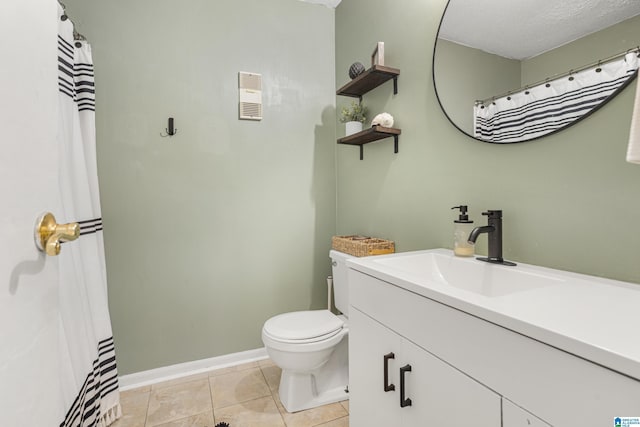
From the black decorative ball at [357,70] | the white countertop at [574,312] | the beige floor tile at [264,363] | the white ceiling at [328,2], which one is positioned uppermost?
the white ceiling at [328,2]

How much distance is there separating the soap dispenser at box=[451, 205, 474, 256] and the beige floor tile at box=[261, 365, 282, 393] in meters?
1.37

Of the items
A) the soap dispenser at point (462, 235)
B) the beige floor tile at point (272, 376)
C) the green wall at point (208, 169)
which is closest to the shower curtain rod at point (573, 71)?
the soap dispenser at point (462, 235)

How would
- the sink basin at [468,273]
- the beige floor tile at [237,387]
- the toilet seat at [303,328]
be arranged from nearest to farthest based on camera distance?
the sink basin at [468,273]
the toilet seat at [303,328]
the beige floor tile at [237,387]

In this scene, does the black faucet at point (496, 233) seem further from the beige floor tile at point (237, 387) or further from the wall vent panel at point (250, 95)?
the wall vent panel at point (250, 95)

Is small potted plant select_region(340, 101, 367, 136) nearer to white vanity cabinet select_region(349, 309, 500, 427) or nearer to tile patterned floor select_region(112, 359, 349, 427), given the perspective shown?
white vanity cabinet select_region(349, 309, 500, 427)

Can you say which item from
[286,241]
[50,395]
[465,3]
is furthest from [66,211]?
[465,3]

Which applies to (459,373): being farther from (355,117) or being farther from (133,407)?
(133,407)

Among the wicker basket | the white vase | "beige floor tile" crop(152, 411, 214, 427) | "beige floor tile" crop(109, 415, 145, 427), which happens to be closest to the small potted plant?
the white vase

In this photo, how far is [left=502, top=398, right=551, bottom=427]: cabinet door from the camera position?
1.83 feet

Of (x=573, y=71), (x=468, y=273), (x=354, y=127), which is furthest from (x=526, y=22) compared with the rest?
(x=354, y=127)

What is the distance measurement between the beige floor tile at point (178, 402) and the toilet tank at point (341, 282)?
3.03 feet

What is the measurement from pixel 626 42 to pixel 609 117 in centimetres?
20

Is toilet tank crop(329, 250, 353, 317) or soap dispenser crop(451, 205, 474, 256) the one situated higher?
soap dispenser crop(451, 205, 474, 256)

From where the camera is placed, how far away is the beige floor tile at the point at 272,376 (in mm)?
1832
